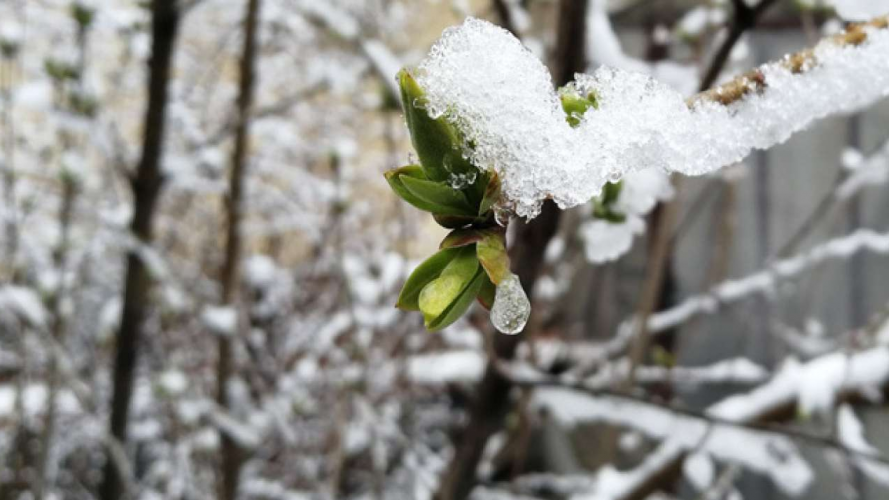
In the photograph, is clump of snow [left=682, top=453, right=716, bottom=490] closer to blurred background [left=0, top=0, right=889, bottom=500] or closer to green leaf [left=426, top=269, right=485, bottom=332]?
blurred background [left=0, top=0, right=889, bottom=500]

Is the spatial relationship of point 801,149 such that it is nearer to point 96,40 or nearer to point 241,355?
point 241,355

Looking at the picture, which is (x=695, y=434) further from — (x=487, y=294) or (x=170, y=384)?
(x=170, y=384)

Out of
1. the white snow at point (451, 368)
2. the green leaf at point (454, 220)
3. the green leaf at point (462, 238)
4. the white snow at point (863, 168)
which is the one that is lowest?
the white snow at point (451, 368)

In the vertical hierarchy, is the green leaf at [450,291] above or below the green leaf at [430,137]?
below

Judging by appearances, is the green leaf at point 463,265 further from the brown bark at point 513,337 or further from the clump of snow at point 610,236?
the brown bark at point 513,337

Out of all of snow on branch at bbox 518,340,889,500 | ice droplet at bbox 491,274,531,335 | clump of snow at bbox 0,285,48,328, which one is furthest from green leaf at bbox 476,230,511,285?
clump of snow at bbox 0,285,48,328

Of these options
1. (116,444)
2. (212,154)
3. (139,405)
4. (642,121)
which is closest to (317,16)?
(212,154)

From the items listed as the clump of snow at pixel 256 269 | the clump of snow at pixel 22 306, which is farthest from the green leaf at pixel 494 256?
the clump of snow at pixel 256 269
